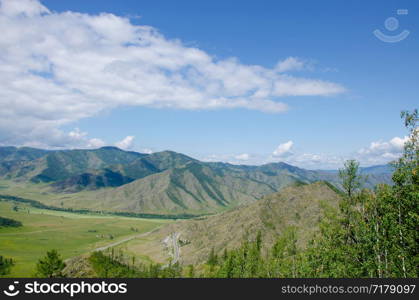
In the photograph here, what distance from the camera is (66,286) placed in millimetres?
21500

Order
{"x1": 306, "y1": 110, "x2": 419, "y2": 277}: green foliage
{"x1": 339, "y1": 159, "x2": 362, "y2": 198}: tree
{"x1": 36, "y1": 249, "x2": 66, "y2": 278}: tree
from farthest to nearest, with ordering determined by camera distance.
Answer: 1. {"x1": 36, "y1": 249, "x2": 66, "y2": 278}: tree
2. {"x1": 339, "y1": 159, "x2": 362, "y2": 198}: tree
3. {"x1": 306, "y1": 110, "x2": 419, "y2": 277}: green foliage

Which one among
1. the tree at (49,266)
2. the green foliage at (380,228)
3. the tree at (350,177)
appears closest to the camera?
the green foliage at (380,228)

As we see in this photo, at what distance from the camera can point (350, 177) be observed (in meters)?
49.0

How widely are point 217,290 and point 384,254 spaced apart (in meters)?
27.8

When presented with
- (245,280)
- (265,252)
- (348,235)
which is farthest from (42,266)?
(245,280)

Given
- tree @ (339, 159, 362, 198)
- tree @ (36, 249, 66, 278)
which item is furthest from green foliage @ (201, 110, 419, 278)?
tree @ (36, 249, 66, 278)

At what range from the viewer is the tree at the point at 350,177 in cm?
4894

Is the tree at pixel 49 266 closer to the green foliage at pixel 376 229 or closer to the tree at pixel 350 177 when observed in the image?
the green foliage at pixel 376 229

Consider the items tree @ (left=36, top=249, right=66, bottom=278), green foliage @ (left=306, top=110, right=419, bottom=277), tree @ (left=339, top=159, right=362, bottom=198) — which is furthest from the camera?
tree @ (left=36, top=249, right=66, bottom=278)

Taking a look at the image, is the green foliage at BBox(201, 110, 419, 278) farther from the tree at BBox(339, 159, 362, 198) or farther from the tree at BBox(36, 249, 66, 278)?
the tree at BBox(36, 249, 66, 278)

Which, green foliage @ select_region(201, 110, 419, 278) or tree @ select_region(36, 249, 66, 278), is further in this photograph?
tree @ select_region(36, 249, 66, 278)

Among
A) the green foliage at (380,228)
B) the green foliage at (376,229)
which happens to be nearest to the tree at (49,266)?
the green foliage at (376,229)

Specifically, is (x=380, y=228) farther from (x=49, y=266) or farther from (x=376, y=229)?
(x=49, y=266)

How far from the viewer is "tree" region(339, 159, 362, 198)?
48.9 m
